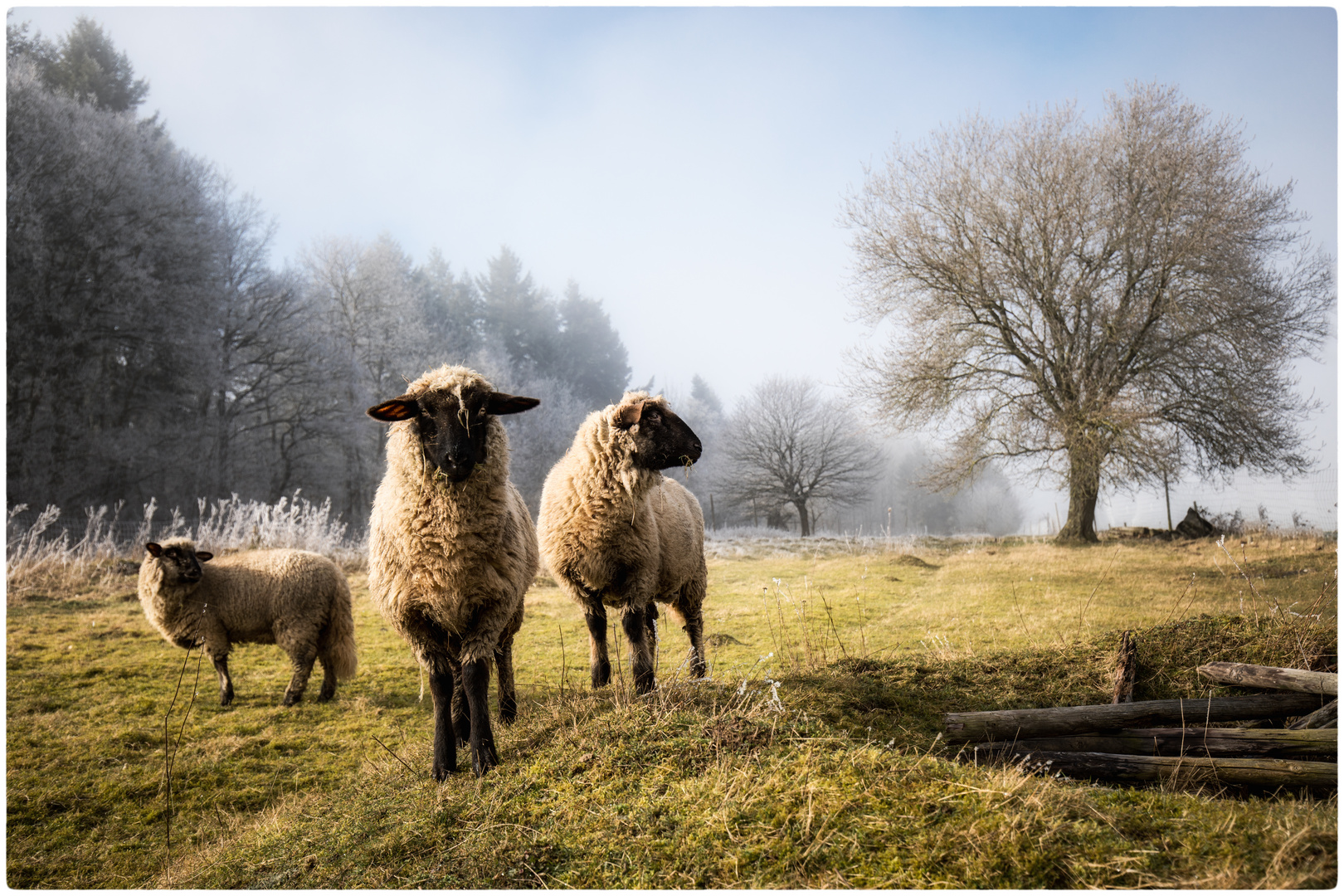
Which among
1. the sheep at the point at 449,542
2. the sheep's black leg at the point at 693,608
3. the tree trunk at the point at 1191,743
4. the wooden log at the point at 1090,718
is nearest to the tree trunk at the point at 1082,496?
the wooden log at the point at 1090,718

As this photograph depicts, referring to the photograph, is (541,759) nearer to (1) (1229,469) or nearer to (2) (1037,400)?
(2) (1037,400)

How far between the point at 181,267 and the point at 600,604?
1937cm

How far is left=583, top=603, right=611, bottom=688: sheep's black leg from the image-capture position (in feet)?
16.7

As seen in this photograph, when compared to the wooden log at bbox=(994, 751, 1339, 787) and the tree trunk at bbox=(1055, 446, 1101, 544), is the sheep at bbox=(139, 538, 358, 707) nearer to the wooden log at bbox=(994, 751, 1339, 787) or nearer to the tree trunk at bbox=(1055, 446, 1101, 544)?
the wooden log at bbox=(994, 751, 1339, 787)

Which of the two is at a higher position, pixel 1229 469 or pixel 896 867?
pixel 1229 469

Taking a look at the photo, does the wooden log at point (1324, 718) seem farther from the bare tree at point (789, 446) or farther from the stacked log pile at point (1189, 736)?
the bare tree at point (789, 446)

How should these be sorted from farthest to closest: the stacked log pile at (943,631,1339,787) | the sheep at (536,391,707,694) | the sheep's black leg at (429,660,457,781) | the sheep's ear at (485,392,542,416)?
the sheep at (536,391,707,694)
the sheep's ear at (485,392,542,416)
the sheep's black leg at (429,660,457,781)
the stacked log pile at (943,631,1339,787)

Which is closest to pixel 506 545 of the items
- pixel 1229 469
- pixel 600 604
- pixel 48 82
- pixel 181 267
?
pixel 600 604

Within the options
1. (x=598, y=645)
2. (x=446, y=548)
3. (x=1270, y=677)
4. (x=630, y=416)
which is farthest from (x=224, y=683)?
(x=1270, y=677)

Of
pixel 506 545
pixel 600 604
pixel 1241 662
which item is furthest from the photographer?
pixel 600 604

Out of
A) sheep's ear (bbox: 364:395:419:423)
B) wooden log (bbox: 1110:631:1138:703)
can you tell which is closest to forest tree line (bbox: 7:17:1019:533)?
wooden log (bbox: 1110:631:1138:703)

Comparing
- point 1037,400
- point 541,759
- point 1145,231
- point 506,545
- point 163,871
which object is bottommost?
point 163,871

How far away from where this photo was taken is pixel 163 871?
3.66 m

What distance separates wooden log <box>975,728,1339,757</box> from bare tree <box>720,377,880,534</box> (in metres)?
19.7
